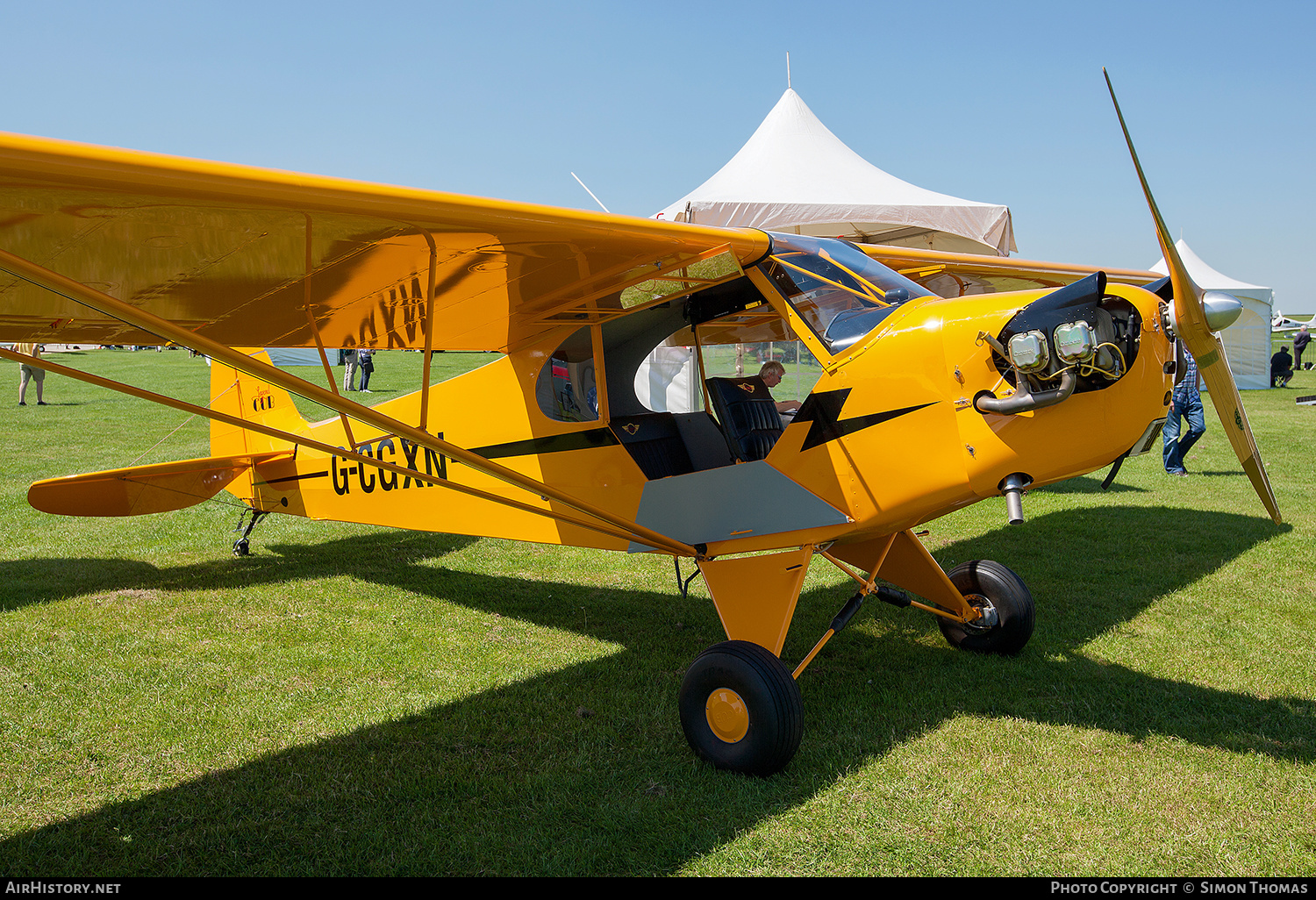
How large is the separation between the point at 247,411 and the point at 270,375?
4.68 metres

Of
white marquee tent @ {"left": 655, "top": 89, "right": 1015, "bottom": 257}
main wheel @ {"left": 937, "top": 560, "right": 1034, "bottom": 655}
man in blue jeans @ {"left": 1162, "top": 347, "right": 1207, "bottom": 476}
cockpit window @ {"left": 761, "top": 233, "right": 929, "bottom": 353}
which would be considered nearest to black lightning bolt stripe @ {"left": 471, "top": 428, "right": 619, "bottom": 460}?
cockpit window @ {"left": 761, "top": 233, "right": 929, "bottom": 353}

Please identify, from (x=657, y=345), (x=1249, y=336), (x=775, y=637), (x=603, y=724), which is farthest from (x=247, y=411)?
(x=1249, y=336)

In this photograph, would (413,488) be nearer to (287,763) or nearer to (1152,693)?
(287,763)

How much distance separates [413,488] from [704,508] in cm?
233

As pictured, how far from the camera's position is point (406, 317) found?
4.34 metres

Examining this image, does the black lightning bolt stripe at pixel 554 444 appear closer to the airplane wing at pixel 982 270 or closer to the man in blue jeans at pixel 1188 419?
the airplane wing at pixel 982 270

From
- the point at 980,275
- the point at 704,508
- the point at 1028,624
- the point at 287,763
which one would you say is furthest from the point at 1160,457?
the point at 287,763

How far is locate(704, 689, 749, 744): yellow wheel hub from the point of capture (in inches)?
131

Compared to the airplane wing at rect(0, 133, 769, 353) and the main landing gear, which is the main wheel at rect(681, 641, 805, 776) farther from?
the airplane wing at rect(0, 133, 769, 353)

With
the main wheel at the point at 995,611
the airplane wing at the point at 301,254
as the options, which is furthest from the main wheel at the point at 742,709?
the airplane wing at the point at 301,254

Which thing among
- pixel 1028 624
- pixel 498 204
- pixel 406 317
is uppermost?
pixel 498 204

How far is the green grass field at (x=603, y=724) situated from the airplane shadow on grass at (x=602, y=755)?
2 cm

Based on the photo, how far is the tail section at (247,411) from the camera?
6.79 meters
